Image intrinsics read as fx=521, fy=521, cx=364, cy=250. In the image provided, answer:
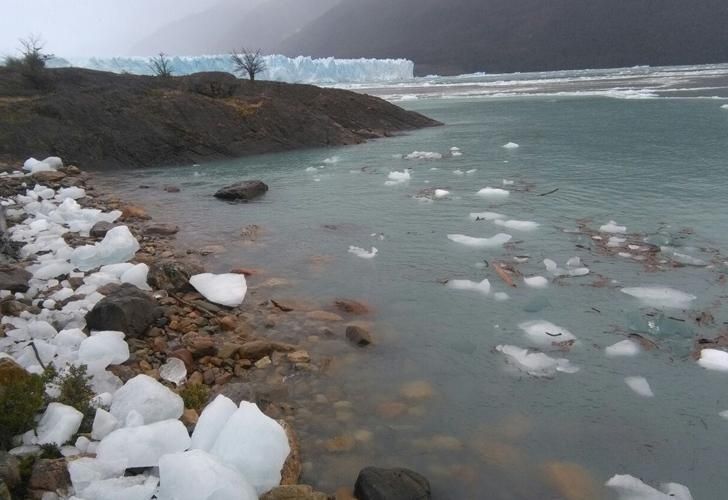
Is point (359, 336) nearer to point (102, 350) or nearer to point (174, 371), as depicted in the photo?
point (174, 371)

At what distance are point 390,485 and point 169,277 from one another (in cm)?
348

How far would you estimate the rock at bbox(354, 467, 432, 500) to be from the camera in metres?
2.71

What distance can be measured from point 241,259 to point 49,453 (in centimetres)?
397

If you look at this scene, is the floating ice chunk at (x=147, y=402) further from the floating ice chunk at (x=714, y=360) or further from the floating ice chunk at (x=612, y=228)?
the floating ice chunk at (x=612, y=228)

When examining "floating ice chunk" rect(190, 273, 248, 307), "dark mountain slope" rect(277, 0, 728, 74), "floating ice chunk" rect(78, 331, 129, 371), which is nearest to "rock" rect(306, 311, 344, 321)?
"floating ice chunk" rect(190, 273, 248, 307)

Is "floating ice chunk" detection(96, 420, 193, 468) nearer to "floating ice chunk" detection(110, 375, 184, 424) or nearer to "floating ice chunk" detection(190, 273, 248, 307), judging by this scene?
"floating ice chunk" detection(110, 375, 184, 424)

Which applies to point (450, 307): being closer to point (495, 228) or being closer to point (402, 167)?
point (495, 228)

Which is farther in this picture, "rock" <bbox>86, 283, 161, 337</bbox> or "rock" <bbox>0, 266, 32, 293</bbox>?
"rock" <bbox>0, 266, 32, 293</bbox>

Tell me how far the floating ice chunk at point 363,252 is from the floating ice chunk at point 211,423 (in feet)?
12.0

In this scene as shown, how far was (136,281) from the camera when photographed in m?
5.26

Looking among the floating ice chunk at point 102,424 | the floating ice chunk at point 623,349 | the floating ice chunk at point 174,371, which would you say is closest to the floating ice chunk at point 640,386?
the floating ice chunk at point 623,349

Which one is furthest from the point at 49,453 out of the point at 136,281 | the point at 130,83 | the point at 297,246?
the point at 130,83

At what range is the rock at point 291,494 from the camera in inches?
97.1

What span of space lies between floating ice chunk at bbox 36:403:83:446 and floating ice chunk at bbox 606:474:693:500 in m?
2.92
